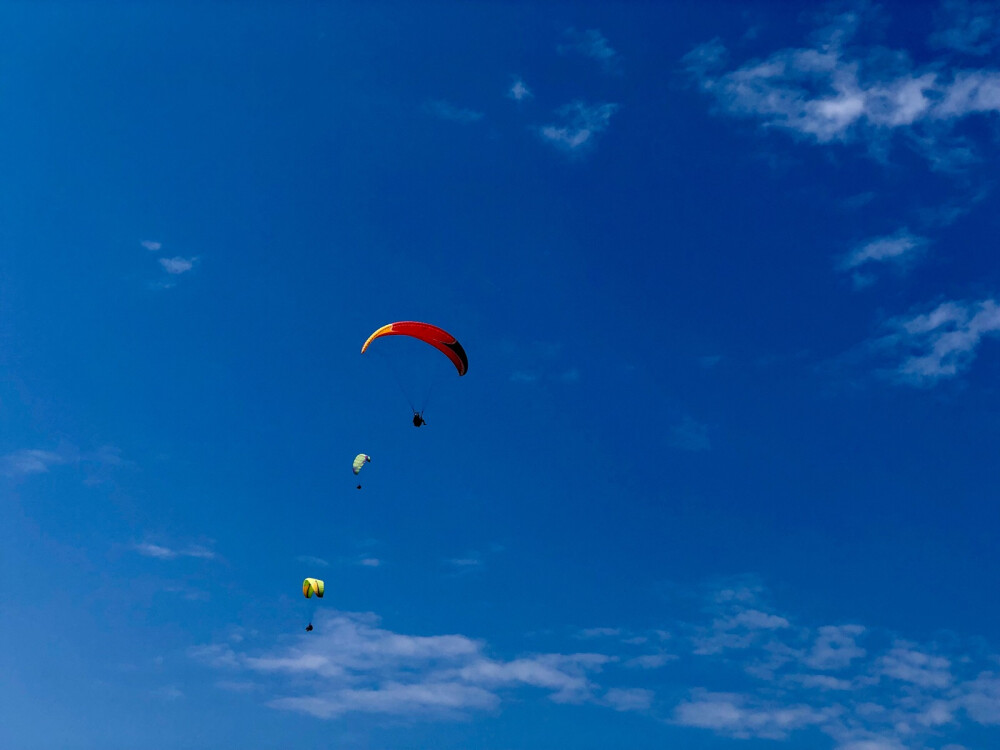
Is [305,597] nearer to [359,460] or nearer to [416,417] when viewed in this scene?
[359,460]

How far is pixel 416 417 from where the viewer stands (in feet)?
253

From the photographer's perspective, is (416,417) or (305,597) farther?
(305,597)

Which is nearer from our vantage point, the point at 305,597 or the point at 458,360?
the point at 458,360

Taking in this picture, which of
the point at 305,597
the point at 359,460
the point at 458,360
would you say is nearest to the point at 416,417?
the point at 458,360

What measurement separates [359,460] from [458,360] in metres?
16.5

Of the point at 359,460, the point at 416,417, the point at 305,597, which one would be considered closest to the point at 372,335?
the point at 416,417

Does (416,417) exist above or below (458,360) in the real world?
below

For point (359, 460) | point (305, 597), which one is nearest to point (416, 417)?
point (359, 460)

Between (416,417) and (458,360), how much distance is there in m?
6.07

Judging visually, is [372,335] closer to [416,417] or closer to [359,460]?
[416,417]

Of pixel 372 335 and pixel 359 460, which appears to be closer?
pixel 372 335

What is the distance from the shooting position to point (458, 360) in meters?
79.2

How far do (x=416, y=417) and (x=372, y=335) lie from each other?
754 centimetres

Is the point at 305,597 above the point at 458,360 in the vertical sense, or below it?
below
